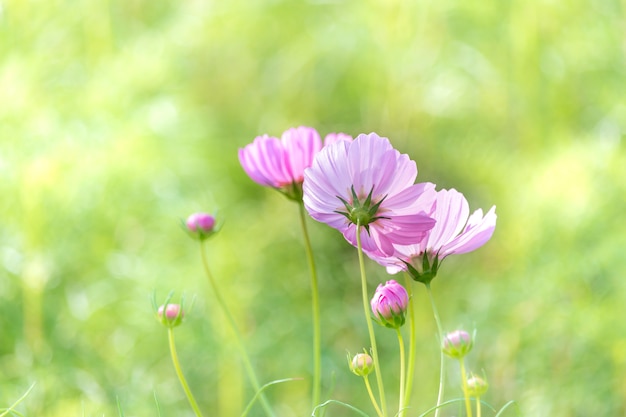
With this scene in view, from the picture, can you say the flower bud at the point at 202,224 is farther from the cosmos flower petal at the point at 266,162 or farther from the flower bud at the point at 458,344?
the flower bud at the point at 458,344

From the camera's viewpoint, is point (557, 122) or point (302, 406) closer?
point (302, 406)

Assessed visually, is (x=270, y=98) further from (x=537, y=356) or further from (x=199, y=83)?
(x=537, y=356)

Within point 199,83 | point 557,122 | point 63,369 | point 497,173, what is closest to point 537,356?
point 497,173

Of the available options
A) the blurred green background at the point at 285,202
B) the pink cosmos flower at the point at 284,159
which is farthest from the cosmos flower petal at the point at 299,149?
the blurred green background at the point at 285,202

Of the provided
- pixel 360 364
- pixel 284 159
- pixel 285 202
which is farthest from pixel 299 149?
pixel 285 202

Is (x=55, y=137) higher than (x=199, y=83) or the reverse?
higher

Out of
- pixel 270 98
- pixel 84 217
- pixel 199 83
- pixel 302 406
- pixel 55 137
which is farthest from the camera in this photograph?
pixel 199 83
